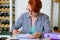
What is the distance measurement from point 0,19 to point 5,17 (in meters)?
0.11

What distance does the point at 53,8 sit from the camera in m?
2.75

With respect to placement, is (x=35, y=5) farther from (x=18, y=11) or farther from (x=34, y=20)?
(x=18, y=11)

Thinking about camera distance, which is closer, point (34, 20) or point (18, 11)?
point (34, 20)

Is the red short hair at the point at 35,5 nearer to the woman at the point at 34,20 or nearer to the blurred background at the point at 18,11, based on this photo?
the woman at the point at 34,20

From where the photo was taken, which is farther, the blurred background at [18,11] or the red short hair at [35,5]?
the blurred background at [18,11]

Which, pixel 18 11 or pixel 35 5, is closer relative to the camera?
pixel 35 5

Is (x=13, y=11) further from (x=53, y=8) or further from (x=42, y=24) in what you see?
(x=42, y=24)

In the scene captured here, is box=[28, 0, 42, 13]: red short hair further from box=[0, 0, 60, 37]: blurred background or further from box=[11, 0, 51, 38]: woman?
box=[0, 0, 60, 37]: blurred background

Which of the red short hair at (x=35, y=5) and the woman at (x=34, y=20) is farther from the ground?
the red short hair at (x=35, y=5)

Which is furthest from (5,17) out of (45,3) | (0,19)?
(45,3)

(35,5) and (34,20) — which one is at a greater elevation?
(35,5)

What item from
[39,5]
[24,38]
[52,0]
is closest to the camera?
[24,38]

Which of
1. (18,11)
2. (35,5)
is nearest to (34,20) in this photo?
(35,5)

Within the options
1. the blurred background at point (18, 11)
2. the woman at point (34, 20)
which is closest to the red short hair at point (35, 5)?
the woman at point (34, 20)
